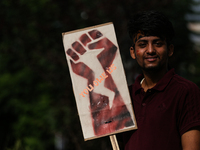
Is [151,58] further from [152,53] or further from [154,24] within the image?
[154,24]

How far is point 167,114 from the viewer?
184 cm

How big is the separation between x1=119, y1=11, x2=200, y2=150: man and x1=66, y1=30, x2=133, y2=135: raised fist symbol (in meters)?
0.13

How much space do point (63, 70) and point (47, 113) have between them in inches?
82.7

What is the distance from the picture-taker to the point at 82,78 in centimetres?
222

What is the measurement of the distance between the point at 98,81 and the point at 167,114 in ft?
1.96

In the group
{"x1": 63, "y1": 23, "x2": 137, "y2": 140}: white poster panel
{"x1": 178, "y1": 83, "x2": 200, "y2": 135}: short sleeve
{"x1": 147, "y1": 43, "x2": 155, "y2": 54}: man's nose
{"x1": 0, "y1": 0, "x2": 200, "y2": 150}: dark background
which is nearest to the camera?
{"x1": 178, "y1": 83, "x2": 200, "y2": 135}: short sleeve

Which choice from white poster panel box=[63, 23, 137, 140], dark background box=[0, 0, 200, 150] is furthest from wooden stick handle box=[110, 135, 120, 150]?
dark background box=[0, 0, 200, 150]

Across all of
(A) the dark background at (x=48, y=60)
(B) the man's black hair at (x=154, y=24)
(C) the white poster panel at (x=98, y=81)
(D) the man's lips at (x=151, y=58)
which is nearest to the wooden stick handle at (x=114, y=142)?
(C) the white poster panel at (x=98, y=81)

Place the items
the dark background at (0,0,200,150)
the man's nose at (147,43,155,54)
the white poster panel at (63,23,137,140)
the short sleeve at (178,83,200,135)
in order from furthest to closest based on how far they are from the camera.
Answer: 1. the dark background at (0,0,200,150)
2. the white poster panel at (63,23,137,140)
3. the man's nose at (147,43,155,54)
4. the short sleeve at (178,83,200,135)

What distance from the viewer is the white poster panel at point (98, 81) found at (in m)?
2.18

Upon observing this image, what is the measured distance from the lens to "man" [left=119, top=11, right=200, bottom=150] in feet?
5.91

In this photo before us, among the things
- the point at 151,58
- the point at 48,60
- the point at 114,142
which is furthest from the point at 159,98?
the point at 48,60

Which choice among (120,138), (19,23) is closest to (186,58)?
(19,23)

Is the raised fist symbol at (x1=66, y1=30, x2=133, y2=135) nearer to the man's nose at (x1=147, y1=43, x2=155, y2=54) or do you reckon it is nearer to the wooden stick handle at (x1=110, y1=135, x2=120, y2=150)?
the wooden stick handle at (x1=110, y1=135, x2=120, y2=150)
